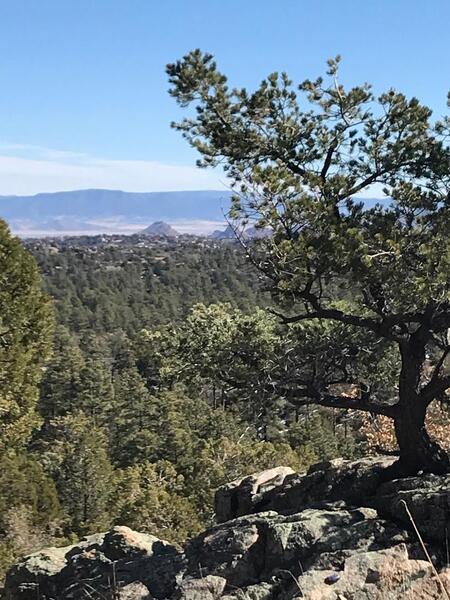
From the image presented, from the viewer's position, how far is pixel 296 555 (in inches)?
285

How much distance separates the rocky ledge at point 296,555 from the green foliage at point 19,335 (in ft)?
21.3

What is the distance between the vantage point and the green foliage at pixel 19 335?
15562mm

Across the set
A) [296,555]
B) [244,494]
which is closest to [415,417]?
[296,555]

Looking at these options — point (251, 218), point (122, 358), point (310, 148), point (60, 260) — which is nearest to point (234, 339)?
point (251, 218)

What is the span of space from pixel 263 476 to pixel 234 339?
11.9ft

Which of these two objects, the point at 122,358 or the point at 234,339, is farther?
the point at 122,358

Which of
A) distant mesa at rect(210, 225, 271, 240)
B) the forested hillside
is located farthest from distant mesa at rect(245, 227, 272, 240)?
the forested hillside

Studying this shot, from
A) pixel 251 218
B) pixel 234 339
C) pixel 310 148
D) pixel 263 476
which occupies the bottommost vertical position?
pixel 263 476

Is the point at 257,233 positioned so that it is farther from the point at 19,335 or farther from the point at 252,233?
the point at 19,335

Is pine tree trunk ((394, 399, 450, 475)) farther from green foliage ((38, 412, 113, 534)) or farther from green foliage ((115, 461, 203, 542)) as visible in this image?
green foliage ((38, 412, 113, 534))

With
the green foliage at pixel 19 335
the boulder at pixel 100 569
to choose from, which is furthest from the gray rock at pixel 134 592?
the green foliage at pixel 19 335

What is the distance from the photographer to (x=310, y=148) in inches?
333

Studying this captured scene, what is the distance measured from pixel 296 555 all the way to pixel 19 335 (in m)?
10.9

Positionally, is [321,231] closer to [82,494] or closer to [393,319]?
[393,319]
